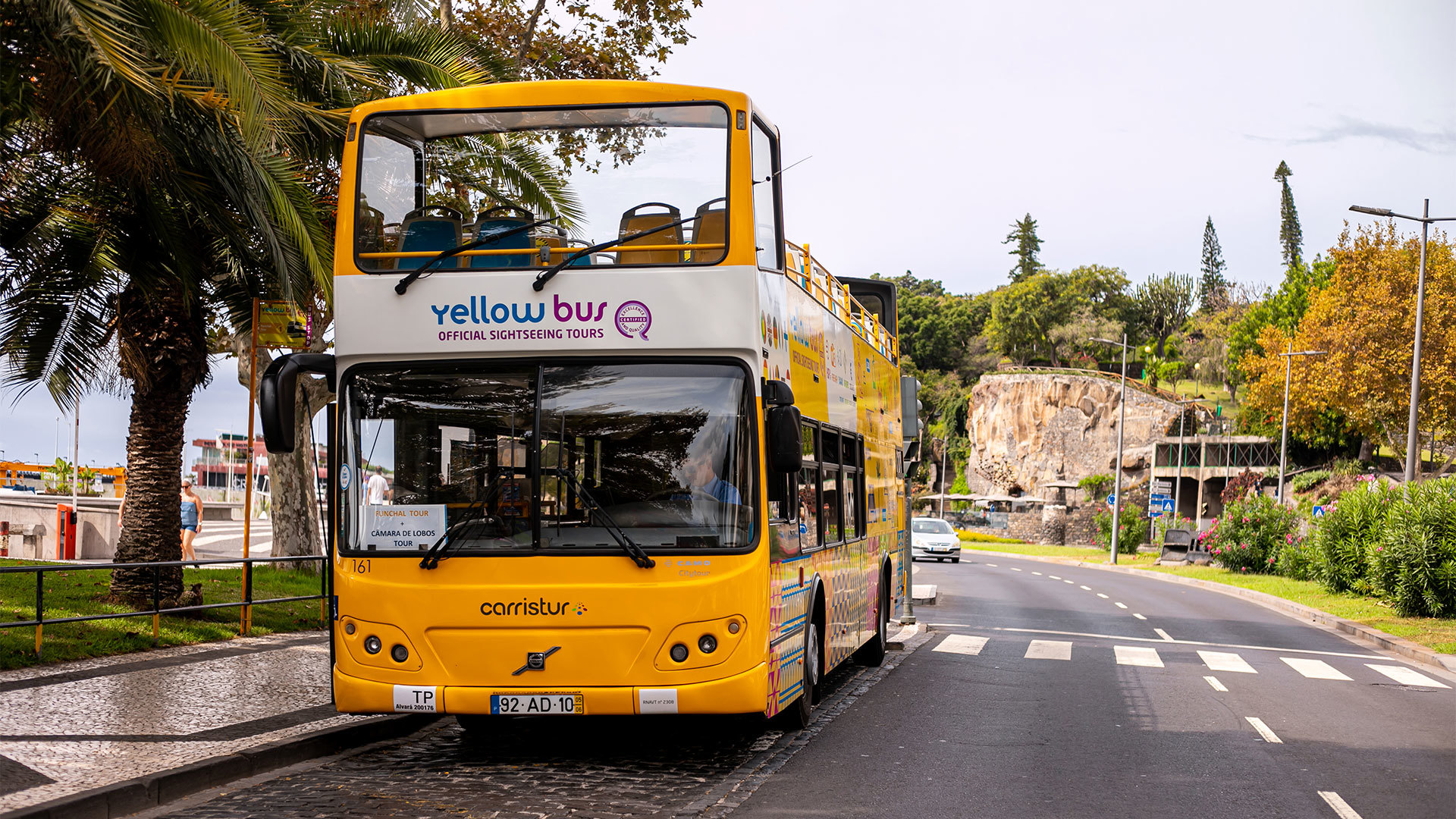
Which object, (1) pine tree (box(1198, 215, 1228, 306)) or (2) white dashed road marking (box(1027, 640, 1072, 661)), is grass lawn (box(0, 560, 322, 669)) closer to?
(2) white dashed road marking (box(1027, 640, 1072, 661))

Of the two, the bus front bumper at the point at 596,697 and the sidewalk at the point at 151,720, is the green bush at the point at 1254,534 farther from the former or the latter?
the bus front bumper at the point at 596,697

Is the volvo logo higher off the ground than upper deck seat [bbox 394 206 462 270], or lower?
lower

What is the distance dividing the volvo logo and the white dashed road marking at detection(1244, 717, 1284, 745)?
5.63 meters

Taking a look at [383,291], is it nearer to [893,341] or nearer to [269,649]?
[269,649]

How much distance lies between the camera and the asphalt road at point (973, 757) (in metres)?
7.30

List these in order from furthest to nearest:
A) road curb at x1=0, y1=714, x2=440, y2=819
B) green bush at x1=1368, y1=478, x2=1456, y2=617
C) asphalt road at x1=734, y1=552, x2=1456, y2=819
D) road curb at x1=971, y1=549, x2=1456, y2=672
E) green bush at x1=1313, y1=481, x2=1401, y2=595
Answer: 1. green bush at x1=1313, y1=481, x2=1401, y2=595
2. green bush at x1=1368, y1=478, x2=1456, y2=617
3. road curb at x1=971, y1=549, x2=1456, y2=672
4. asphalt road at x1=734, y1=552, x2=1456, y2=819
5. road curb at x1=0, y1=714, x2=440, y2=819

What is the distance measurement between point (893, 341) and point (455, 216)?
909cm

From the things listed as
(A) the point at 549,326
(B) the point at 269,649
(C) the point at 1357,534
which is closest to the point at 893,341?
(B) the point at 269,649

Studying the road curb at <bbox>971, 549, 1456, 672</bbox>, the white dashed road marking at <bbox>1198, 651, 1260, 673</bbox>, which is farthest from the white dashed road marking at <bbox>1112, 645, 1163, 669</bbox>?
the road curb at <bbox>971, 549, 1456, 672</bbox>

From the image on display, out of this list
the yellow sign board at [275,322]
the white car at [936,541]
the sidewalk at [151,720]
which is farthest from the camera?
the white car at [936,541]

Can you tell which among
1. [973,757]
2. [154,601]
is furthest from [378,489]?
[154,601]

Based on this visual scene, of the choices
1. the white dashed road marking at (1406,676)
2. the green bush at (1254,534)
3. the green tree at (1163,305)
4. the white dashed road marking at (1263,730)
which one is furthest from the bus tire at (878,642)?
the green tree at (1163,305)

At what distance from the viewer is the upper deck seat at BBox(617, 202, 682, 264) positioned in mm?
8289

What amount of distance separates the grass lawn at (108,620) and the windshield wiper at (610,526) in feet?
20.7
